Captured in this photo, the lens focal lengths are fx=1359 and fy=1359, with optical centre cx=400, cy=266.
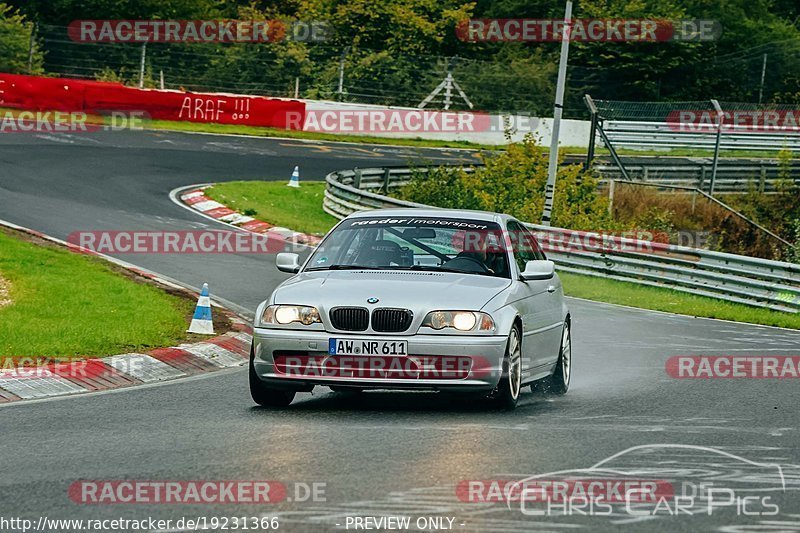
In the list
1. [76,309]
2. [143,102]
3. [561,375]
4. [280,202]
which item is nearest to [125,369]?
[76,309]

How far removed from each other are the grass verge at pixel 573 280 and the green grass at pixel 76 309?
8.03m

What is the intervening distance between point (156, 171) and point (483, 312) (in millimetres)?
23787

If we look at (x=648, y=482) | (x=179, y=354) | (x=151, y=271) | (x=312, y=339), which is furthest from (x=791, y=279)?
(x=648, y=482)

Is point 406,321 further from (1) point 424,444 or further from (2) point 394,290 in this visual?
(1) point 424,444

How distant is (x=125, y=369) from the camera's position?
12.1 meters

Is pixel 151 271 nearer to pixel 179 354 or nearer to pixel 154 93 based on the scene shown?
pixel 179 354

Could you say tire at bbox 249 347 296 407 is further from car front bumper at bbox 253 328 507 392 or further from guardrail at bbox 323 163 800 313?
guardrail at bbox 323 163 800 313

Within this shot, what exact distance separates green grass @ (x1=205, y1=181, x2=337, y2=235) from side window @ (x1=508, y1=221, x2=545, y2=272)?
15.0 metres

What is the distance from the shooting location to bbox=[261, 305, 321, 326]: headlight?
31.8ft

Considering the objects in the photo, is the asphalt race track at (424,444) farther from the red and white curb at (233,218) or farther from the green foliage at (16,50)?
the green foliage at (16,50)

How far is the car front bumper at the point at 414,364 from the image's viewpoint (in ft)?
31.0

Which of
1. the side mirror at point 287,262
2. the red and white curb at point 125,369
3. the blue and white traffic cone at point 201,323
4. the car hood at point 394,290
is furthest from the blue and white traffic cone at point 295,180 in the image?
the car hood at point 394,290

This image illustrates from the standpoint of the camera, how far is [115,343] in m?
13.0

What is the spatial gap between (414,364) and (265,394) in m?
1.29
